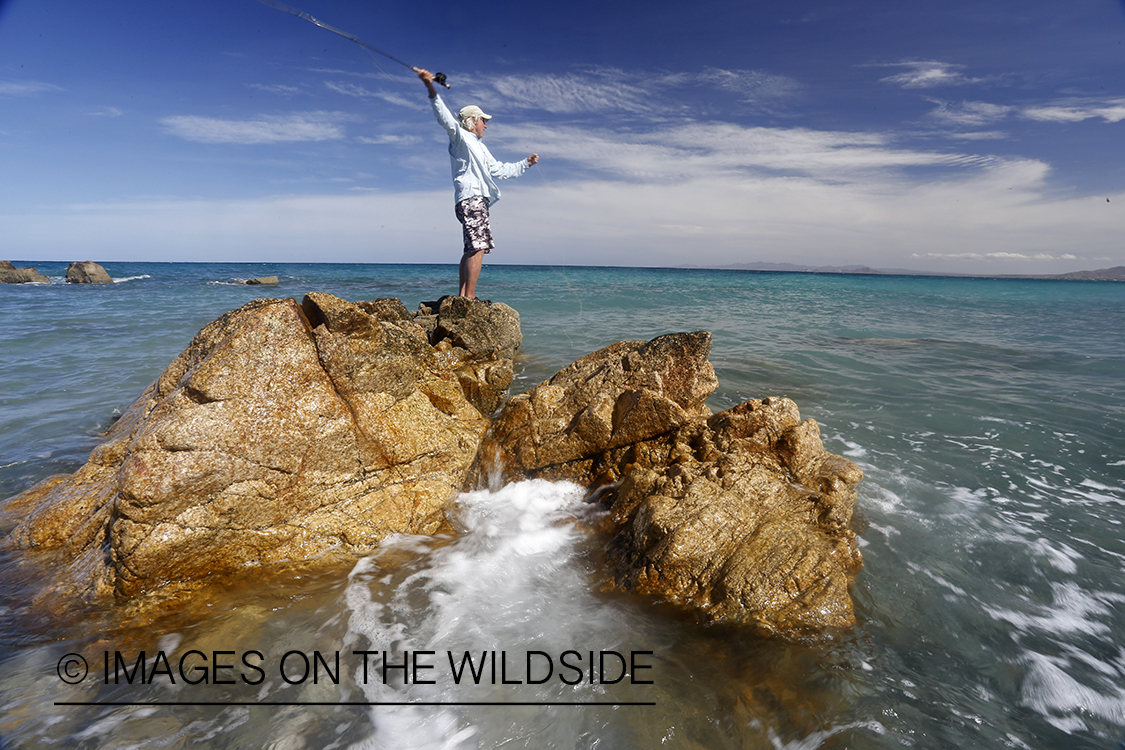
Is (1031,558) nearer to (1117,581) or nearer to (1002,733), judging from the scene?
(1117,581)

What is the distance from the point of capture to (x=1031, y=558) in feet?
12.6

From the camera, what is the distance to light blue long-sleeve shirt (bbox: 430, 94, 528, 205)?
6848 millimetres

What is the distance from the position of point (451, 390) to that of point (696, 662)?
3212mm

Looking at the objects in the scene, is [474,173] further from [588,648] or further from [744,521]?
[588,648]

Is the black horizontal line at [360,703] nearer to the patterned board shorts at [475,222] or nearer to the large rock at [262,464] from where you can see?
the large rock at [262,464]

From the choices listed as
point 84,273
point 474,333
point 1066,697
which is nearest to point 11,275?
point 84,273

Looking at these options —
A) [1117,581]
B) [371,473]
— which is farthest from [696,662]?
[1117,581]

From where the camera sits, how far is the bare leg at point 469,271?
7.73 meters

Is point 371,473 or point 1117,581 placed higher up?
point 371,473

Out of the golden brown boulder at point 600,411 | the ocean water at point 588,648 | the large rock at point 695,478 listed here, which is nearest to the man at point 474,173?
the large rock at point 695,478

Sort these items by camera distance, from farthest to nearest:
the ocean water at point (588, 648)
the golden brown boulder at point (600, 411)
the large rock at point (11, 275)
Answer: the large rock at point (11, 275), the golden brown boulder at point (600, 411), the ocean water at point (588, 648)

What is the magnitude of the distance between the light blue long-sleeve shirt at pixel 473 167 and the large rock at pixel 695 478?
→ 3.58 m

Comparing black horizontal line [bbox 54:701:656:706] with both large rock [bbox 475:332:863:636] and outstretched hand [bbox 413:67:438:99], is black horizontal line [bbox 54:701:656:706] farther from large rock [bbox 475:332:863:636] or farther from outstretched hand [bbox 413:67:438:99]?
outstretched hand [bbox 413:67:438:99]

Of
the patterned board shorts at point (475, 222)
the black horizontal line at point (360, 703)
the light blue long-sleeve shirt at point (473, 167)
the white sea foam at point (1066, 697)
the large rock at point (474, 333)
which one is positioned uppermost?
the light blue long-sleeve shirt at point (473, 167)
